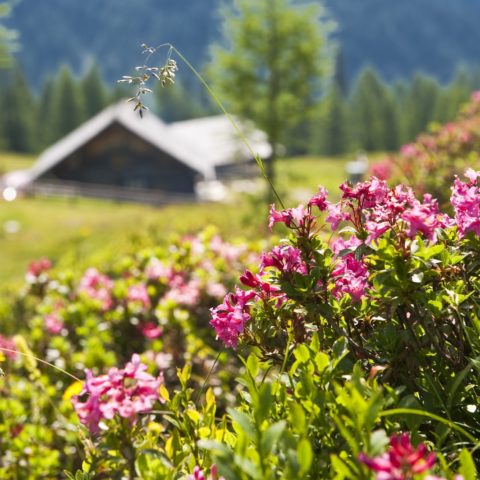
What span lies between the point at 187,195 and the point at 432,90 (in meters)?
57.4

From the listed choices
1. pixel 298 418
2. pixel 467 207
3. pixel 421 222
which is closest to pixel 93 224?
pixel 467 207

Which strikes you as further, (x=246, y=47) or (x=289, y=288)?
(x=246, y=47)

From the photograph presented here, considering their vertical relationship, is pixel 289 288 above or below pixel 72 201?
below

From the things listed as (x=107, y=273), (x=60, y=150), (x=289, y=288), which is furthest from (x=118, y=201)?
(x=289, y=288)

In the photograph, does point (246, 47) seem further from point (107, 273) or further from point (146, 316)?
point (146, 316)

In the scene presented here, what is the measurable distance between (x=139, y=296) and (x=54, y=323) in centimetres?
78

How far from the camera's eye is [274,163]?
26156 millimetres

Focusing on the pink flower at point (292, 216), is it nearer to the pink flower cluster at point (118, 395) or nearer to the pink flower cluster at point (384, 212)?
the pink flower cluster at point (384, 212)

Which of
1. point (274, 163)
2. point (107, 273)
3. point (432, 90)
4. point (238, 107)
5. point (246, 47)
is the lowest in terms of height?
point (107, 273)

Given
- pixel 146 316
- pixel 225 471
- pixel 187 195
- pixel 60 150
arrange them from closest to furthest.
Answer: pixel 225 471 < pixel 146 316 < pixel 187 195 < pixel 60 150

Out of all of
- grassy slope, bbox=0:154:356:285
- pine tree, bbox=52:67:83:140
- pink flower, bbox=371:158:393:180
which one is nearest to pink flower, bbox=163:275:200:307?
pink flower, bbox=371:158:393:180

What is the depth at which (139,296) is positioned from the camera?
16.1 feet

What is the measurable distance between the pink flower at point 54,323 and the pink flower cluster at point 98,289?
0.99ft

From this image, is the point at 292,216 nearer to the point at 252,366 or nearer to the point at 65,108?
the point at 252,366
